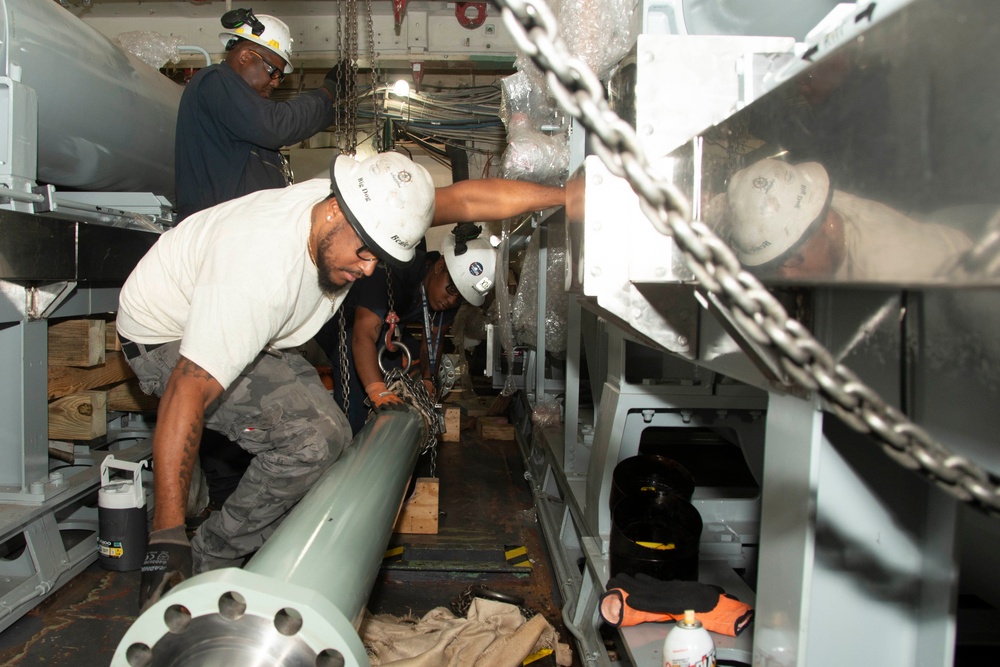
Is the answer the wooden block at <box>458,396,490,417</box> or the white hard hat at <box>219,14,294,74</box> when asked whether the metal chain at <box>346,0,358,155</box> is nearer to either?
the white hard hat at <box>219,14,294,74</box>

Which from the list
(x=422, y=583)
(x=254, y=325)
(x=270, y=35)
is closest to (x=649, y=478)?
(x=422, y=583)

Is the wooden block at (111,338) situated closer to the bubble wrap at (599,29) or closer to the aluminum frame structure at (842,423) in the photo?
the bubble wrap at (599,29)

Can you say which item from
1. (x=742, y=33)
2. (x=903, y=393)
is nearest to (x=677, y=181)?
(x=903, y=393)

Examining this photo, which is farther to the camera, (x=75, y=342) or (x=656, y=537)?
(x=75, y=342)

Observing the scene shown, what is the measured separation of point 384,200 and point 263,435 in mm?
935

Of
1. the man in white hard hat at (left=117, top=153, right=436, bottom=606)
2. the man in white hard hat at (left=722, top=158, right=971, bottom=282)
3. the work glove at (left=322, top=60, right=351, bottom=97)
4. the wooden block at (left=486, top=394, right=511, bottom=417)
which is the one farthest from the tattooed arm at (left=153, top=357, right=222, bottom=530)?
the wooden block at (left=486, top=394, right=511, bottom=417)

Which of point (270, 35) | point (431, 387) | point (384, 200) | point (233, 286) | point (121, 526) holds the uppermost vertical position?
point (270, 35)

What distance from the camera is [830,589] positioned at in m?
0.81

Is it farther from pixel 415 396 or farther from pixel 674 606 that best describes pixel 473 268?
pixel 674 606

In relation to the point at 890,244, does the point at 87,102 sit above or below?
above

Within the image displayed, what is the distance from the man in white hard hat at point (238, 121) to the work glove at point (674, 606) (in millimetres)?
2237

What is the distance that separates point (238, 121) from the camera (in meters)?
2.69

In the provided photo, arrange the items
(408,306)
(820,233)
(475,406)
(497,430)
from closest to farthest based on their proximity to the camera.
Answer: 1. (820,233)
2. (408,306)
3. (497,430)
4. (475,406)

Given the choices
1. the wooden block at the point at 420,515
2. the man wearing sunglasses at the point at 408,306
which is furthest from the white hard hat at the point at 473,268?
the wooden block at the point at 420,515
